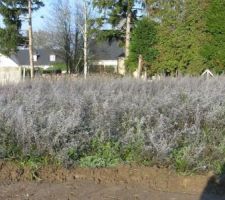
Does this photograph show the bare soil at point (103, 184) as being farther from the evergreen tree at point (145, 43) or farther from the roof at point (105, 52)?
the roof at point (105, 52)

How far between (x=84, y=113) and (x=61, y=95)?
84 centimetres

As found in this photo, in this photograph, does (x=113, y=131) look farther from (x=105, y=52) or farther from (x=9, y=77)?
(x=105, y=52)

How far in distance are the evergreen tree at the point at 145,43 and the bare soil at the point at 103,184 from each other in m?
19.7

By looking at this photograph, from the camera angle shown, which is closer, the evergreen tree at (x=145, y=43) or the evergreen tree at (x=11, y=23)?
the evergreen tree at (x=145, y=43)

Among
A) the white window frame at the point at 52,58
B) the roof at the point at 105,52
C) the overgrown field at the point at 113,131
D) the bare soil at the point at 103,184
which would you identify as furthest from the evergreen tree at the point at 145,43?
the white window frame at the point at 52,58

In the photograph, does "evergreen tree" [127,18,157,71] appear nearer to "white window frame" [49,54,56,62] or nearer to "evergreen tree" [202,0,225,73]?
"evergreen tree" [202,0,225,73]

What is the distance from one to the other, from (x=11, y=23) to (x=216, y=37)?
21.2 m

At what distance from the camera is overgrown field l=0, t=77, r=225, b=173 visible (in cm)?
591

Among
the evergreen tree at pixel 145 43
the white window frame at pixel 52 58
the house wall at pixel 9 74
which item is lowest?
the white window frame at pixel 52 58

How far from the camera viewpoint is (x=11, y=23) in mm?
39000

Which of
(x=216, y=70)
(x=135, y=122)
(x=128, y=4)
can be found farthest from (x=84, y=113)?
(x=128, y=4)

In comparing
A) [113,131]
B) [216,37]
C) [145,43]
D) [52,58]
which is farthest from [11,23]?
[52,58]

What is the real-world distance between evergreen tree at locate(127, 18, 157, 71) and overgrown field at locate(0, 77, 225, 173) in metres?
18.2

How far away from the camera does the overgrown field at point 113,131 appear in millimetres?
5910
